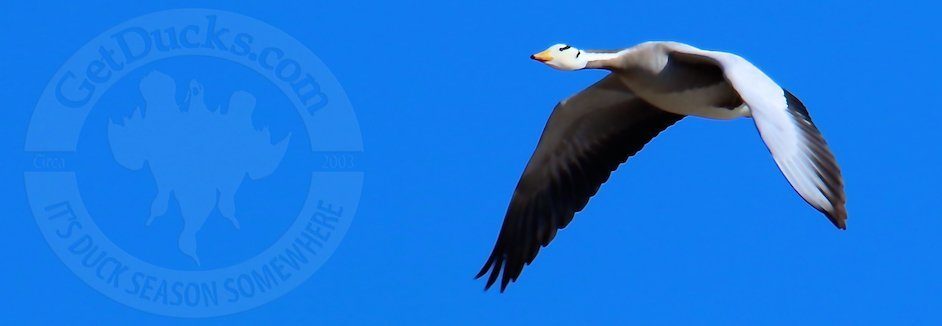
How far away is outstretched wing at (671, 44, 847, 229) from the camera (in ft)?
34.0

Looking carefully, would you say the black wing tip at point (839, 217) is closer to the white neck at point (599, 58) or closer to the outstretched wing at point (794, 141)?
the outstretched wing at point (794, 141)

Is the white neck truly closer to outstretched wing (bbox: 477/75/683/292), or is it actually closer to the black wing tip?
outstretched wing (bbox: 477/75/683/292)

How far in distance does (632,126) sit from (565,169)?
597 millimetres

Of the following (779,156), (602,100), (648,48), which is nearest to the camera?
(779,156)

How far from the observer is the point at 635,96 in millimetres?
13586

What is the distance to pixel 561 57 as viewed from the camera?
11797 mm

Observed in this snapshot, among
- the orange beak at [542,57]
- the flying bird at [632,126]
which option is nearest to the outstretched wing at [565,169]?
the flying bird at [632,126]

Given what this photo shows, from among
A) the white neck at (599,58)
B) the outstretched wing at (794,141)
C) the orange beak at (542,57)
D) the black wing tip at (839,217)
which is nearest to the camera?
the black wing tip at (839,217)

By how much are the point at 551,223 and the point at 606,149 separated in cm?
70

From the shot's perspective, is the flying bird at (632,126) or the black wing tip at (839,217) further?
the flying bird at (632,126)

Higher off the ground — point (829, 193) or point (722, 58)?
point (722, 58)

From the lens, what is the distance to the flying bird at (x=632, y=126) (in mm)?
10633

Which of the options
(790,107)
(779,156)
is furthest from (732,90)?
(779,156)

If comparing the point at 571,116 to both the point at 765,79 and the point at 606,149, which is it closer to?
the point at 606,149
